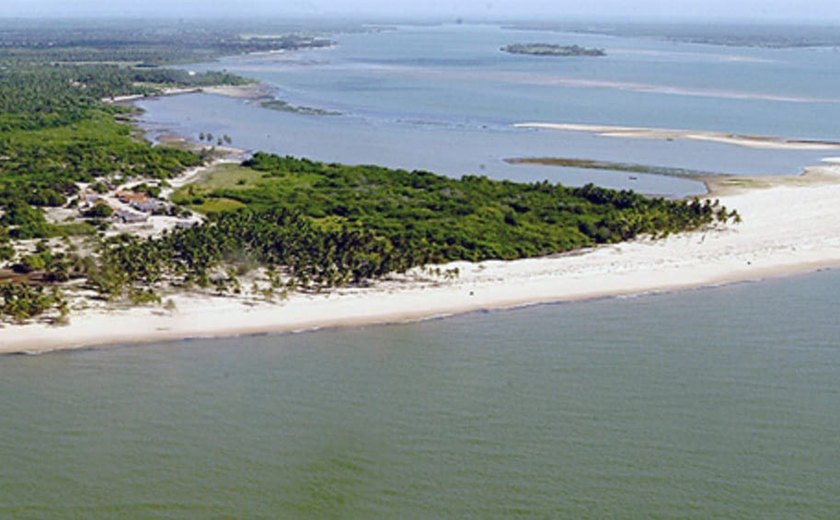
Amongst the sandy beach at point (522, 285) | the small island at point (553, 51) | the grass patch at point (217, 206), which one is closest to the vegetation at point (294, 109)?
the grass patch at point (217, 206)

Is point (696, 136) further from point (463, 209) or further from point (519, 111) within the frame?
point (463, 209)

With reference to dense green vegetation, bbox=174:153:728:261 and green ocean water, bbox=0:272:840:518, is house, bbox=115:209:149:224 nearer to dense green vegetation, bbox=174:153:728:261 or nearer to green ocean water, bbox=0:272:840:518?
dense green vegetation, bbox=174:153:728:261

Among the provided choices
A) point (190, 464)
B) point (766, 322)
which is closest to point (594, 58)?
point (766, 322)

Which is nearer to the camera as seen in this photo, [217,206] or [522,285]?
[522,285]

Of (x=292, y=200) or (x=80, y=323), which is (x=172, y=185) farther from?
(x=80, y=323)

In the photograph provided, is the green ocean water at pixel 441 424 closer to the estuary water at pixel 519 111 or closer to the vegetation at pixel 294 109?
the estuary water at pixel 519 111

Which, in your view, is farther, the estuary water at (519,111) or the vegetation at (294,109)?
the vegetation at (294,109)

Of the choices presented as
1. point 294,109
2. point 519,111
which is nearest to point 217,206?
point 294,109
